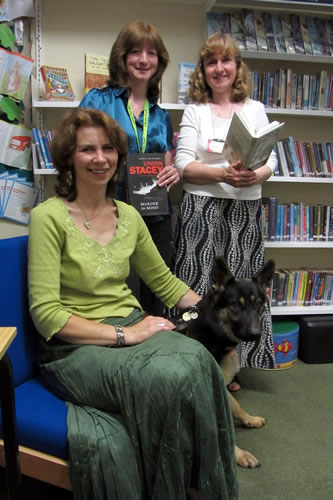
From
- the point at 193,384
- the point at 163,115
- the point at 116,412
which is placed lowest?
the point at 116,412

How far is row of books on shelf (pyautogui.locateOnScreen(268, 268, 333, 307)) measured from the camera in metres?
2.69

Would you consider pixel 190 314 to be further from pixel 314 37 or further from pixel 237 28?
pixel 314 37

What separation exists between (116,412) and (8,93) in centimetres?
200

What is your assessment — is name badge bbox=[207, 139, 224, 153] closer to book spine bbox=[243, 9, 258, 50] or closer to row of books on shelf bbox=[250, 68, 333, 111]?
row of books on shelf bbox=[250, 68, 333, 111]

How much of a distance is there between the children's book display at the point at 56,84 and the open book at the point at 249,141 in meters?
1.08

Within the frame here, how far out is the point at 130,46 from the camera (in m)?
1.78

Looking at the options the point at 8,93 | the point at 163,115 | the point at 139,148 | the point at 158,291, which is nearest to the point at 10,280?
the point at 158,291

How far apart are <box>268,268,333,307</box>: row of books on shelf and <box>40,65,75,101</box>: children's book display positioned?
1.73 meters

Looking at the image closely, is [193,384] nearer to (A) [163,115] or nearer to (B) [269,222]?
(A) [163,115]

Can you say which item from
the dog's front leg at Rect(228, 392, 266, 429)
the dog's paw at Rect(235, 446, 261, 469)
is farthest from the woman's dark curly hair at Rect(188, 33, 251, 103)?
the dog's paw at Rect(235, 446, 261, 469)

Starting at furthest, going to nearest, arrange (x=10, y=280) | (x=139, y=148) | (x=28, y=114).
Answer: (x=28, y=114) < (x=139, y=148) < (x=10, y=280)

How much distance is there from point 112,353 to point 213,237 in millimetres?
997

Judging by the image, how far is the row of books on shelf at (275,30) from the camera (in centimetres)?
241

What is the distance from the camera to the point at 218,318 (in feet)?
→ 5.06
